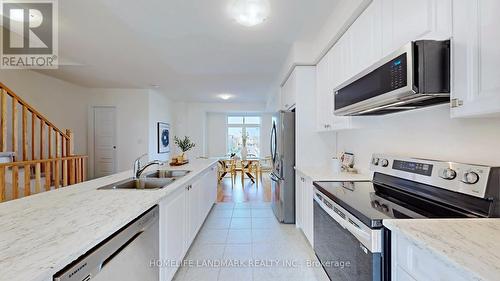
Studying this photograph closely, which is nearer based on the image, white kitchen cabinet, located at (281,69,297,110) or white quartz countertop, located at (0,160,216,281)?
white quartz countertop, located at (0,160,216,281)

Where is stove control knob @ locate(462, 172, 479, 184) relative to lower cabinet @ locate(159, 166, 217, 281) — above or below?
above

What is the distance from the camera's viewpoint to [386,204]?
131 centimetres

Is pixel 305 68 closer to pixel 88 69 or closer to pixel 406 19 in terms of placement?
pixel 406 19

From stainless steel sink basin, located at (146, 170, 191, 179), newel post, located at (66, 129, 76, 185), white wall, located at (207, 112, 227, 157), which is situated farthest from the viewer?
white wall, located at (207, 112, 227, 157)

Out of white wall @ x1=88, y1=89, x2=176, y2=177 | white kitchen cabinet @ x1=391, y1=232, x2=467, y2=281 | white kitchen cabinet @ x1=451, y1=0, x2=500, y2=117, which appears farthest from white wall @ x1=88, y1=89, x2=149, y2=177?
white kitchen cabinet @ x1=451, y1=0, x2=500, y2=117

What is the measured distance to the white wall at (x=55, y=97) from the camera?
13.5 feet

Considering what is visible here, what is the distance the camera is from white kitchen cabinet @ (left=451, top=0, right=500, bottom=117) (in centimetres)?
85

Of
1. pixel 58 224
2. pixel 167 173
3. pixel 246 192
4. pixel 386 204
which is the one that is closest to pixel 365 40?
pixel 386 204

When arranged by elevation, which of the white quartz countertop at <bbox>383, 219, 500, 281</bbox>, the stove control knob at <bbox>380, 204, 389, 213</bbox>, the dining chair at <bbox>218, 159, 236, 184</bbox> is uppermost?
the white quartz countertop at <bbox>383, 219, 500, 281</bbox>

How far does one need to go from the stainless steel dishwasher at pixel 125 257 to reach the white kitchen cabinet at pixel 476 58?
1645 millimetres

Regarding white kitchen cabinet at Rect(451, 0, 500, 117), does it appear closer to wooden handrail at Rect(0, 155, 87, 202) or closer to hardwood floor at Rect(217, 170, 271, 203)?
hardwood floor at Rect(217, 170, 271, 203)

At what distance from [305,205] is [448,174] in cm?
163

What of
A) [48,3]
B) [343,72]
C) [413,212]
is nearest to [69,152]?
[48,3]

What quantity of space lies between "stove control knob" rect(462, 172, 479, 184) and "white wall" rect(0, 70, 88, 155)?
5.89m
